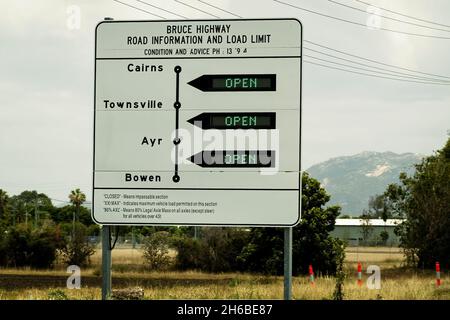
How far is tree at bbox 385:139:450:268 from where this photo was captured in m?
46.4

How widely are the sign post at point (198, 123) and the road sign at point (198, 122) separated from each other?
2 cm

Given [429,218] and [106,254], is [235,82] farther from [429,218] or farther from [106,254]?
[429,218]

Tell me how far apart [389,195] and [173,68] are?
5210 cm

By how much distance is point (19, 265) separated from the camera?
4888 centimetres

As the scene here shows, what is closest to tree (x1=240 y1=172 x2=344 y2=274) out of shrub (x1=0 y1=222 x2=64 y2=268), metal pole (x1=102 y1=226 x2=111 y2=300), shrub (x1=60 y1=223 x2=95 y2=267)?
shrub (x1=60 y1=223 x2=95 y2=267)

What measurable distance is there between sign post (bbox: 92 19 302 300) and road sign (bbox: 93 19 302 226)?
→ 16 millimetres

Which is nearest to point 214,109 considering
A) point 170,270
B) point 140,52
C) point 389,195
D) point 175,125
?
point 175,125

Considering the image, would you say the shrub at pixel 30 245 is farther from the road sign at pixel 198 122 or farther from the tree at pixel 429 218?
the road sign at pixel 198 122

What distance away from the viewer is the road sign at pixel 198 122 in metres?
11.2

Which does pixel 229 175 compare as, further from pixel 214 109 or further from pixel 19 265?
pixel 19 265

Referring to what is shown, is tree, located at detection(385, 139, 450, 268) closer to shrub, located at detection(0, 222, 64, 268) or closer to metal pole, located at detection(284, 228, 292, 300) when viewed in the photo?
shrub, located at detection(0, 222, 64, 268)

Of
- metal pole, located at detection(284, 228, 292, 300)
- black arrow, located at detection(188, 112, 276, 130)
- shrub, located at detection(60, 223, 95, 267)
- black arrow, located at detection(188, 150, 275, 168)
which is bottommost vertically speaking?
shrub, located at detection(60, 223, 95, 267)

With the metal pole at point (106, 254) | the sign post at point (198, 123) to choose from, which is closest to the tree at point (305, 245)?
the metal pole at point (106, 254)

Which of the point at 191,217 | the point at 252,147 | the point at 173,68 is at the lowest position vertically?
the point at 191,217
